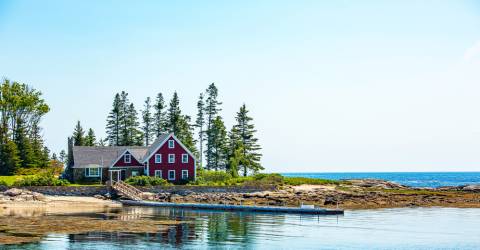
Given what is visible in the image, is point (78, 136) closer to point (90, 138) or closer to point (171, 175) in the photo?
point (90, 138)

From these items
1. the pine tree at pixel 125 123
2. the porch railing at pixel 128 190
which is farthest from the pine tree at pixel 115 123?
the porch railing at pixel 128 190

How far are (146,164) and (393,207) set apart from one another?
3029 cm

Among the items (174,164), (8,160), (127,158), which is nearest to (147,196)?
(174,164)

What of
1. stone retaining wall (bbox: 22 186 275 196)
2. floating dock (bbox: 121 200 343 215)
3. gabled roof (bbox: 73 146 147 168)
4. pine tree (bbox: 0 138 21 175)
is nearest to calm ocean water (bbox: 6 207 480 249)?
floating dock (bbox: 121 200 343 215)

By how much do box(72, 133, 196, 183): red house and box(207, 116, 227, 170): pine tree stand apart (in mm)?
18708

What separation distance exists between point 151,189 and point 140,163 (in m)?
8.38

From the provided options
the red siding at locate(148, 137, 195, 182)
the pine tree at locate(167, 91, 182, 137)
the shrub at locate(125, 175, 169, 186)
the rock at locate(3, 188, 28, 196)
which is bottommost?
the rock at locate(3, 188, 28, 196)

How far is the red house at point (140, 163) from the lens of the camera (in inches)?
2822

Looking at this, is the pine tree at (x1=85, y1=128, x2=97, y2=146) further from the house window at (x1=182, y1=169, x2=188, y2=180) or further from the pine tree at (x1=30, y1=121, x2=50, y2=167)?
A: the house window at (x1=182, y1=169, x2=188, y2=180)

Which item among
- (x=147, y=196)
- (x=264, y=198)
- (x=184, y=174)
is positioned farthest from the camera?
(x=184, y=174)

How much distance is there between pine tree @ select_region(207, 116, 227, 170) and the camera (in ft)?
303

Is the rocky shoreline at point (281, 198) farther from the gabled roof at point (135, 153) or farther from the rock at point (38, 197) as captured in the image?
the gabled roof at point (135, 153)

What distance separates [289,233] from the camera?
39.6 metres

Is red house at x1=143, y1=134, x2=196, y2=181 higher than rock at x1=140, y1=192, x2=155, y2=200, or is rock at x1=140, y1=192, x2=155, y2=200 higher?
red house at x1=143, y1=134, x2=196, y2=181
